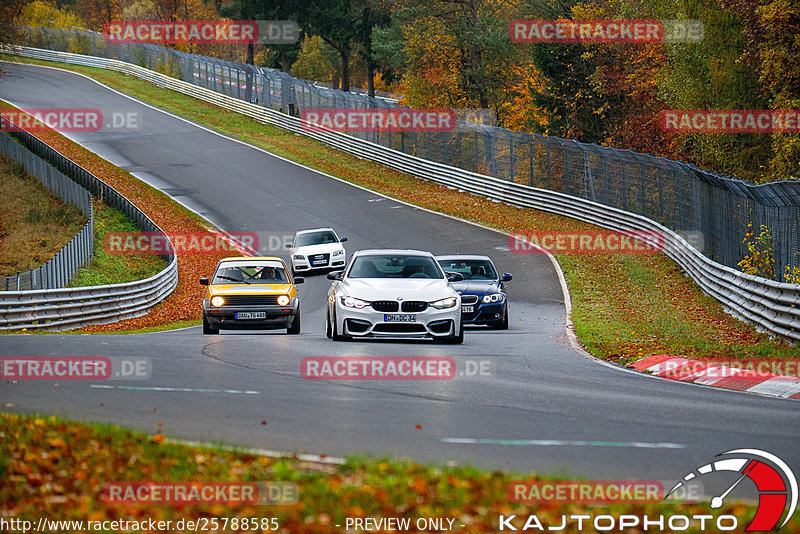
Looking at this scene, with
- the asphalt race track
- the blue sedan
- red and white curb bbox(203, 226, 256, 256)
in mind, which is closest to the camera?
the asphalt race track

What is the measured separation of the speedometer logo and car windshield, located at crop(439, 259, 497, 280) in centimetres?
1313

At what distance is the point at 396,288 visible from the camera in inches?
590

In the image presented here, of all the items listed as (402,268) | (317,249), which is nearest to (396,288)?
(402,268)

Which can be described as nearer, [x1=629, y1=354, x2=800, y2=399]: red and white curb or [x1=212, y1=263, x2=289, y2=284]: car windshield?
[x1=629, y1=354, x2=800, y2=399]: red and white curb

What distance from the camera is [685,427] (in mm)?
8867

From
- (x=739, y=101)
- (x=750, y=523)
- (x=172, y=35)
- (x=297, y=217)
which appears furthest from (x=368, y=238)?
(x=172, y=35)

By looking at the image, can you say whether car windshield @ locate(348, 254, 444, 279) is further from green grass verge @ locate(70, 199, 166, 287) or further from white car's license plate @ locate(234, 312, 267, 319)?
green grass verge @ locate(70, 199, 166, 287)

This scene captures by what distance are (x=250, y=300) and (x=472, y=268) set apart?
5.44m

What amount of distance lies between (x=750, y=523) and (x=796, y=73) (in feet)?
85.5

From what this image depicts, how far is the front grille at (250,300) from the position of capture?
1794 cm

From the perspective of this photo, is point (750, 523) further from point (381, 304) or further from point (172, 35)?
point (172, 35)

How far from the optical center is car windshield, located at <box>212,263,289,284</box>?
61.5 feet

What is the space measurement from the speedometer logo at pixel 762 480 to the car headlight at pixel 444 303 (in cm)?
743

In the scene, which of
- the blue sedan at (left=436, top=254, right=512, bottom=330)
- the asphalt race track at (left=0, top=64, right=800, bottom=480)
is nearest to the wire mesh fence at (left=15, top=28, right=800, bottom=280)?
the asphalt race track at (left=0, top=64, right=800, bottom=480)
